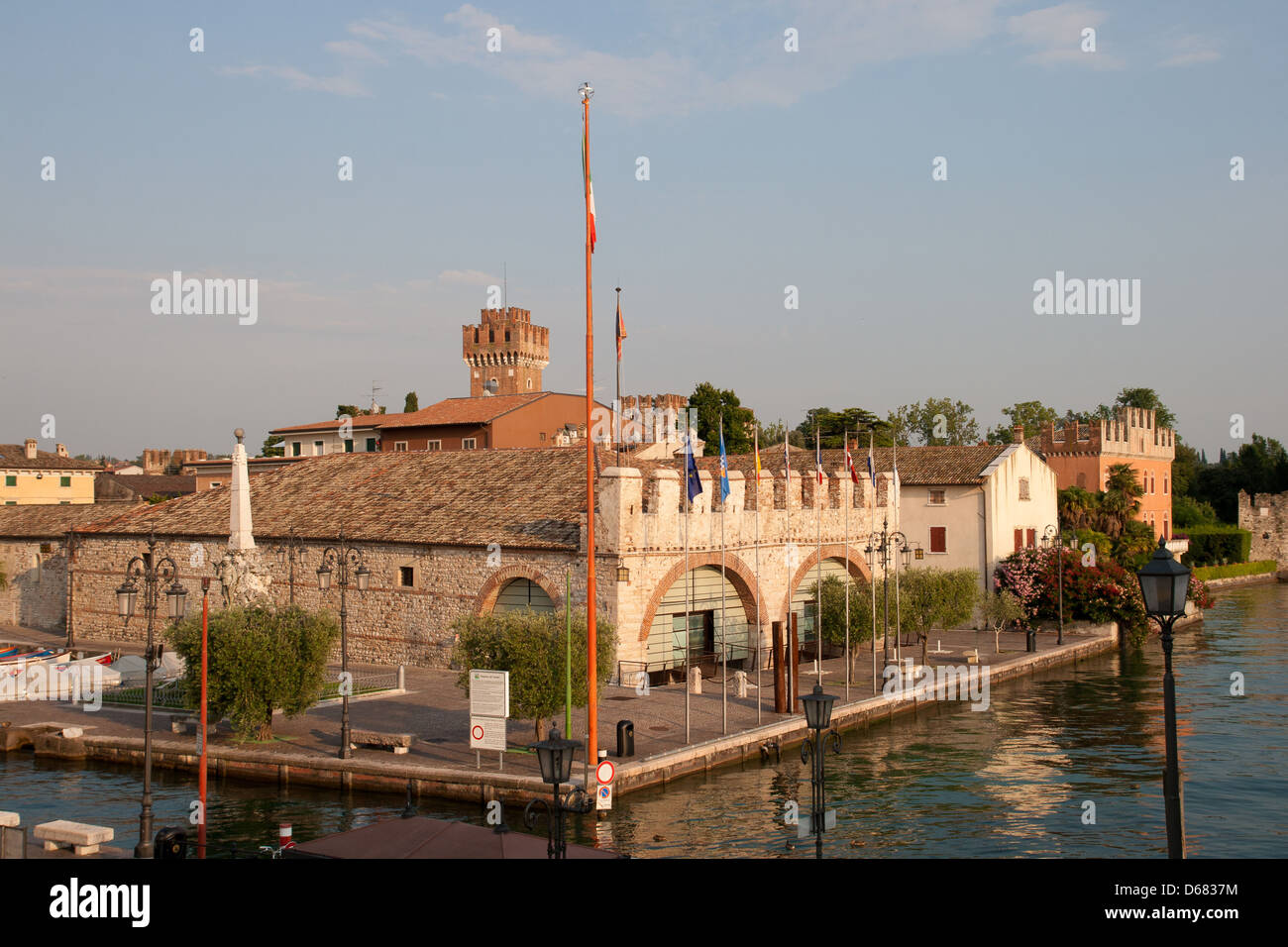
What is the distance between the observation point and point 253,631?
77.6 feet

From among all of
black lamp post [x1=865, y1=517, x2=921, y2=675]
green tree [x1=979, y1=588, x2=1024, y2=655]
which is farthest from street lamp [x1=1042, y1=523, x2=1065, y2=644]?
black lamp post [x1=865, y1=517, x2=921, y2=675]

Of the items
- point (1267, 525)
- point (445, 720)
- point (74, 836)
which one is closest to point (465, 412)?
point (445, 720)

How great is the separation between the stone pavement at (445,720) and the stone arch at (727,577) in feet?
6.91

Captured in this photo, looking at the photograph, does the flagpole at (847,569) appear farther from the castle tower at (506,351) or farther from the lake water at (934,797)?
the castle tower at (506,351)

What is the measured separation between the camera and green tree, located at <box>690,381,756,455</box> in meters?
79.7

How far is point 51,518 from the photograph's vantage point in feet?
158

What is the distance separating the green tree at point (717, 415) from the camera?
79.7 m

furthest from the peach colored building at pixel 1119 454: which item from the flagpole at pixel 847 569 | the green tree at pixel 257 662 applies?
the green tree at pixel 257 662

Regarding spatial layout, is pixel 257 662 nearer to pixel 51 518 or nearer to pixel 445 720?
pixel 445 720

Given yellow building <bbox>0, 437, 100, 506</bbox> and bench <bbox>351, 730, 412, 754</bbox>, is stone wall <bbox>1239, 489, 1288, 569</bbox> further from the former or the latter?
yellow building <bbox>0, 437, 100, 506</bbox>

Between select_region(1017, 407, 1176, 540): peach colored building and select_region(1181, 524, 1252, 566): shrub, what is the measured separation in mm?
7642

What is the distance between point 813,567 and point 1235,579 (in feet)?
168

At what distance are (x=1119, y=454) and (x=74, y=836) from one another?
64.5 meters
